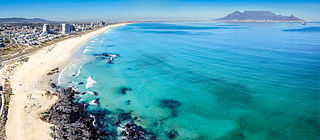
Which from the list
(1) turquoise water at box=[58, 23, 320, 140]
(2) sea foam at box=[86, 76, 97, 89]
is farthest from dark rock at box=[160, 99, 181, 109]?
(2) sea foam at box=[86, 76, 97, 89]

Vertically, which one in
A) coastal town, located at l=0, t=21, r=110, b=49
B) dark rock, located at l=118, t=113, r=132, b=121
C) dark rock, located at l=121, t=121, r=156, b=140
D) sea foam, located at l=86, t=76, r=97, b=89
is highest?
coastal town, located at l=0, t=21, r=110, b=49

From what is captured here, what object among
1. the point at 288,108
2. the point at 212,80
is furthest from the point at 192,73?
the point at 288,108

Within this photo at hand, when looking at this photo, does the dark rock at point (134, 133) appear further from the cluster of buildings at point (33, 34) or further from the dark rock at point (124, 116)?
the cluster of buildings at point (33, 34)

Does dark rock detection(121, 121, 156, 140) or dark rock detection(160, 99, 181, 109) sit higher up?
dark rock detection(160, 99, 181, 109)

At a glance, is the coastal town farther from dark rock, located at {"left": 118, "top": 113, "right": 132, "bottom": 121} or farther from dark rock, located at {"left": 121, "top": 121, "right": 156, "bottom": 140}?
dark rock, located at {"left": 121, "top": 121, "right": 156, "bottom": 140}

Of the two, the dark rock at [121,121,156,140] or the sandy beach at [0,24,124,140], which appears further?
the dark rock at [121,121,156,140]

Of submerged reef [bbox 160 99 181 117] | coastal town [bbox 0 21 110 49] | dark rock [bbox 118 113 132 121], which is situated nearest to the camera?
dark rock [bbox 118 113 132 121]

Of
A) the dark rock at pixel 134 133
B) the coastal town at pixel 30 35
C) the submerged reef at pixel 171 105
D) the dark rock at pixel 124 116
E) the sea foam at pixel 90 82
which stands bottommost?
the dark rock at pixel 134 133

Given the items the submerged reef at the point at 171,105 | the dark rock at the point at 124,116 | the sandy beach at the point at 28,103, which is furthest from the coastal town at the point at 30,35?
the submerged reef at the point at 171,105

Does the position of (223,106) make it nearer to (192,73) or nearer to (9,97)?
(192,73)

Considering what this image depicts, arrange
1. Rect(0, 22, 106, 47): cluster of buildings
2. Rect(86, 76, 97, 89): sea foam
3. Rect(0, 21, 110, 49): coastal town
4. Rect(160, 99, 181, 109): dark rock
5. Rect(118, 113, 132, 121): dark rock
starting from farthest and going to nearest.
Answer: Rect(0, 22, 106, 47): cluster of buildings, Rect(0, 21, 110, 49): coastal town, Rect(86, 76, 97, 89): sea foam, Rect(160, 99, 181, 109): dark rock, Rect(118, 113, 132, 121): dark rock

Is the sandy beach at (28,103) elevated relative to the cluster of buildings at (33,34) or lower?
lower
